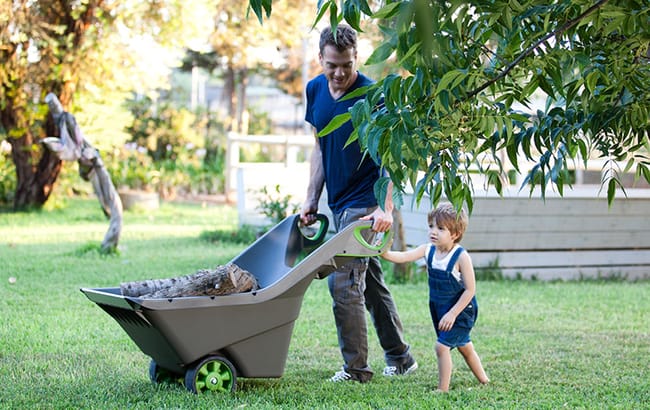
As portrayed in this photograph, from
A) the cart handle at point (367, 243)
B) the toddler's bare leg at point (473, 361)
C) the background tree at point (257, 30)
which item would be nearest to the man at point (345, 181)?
the cart handle at point (367, 243)

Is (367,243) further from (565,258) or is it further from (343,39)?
(565,258)

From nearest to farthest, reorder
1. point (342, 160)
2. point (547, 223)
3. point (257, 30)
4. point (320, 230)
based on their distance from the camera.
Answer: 1. point (342, 160)
2. point (320, 230)
3. point (547, 223)
4. point (257, 30)

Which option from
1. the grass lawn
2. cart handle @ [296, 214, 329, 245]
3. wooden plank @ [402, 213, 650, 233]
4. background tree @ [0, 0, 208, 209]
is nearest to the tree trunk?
background tree @ [0, 0, 208, 209]

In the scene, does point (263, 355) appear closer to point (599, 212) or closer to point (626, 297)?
point (626, 297)

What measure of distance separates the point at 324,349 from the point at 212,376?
4.20 ft

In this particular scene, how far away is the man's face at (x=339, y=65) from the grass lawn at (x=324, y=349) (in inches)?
48.9

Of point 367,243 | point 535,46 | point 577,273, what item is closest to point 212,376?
point 367,243

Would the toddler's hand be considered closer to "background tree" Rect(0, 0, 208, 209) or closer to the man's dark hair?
the man's dark hair

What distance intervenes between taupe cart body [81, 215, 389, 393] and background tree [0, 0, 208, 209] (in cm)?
836

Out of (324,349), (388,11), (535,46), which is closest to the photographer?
(388,11)

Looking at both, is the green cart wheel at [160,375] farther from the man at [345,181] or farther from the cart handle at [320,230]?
the cart handle at [320,230]

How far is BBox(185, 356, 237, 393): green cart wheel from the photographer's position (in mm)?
3682

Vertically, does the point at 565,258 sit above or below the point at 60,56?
below

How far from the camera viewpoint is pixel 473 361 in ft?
13.3
